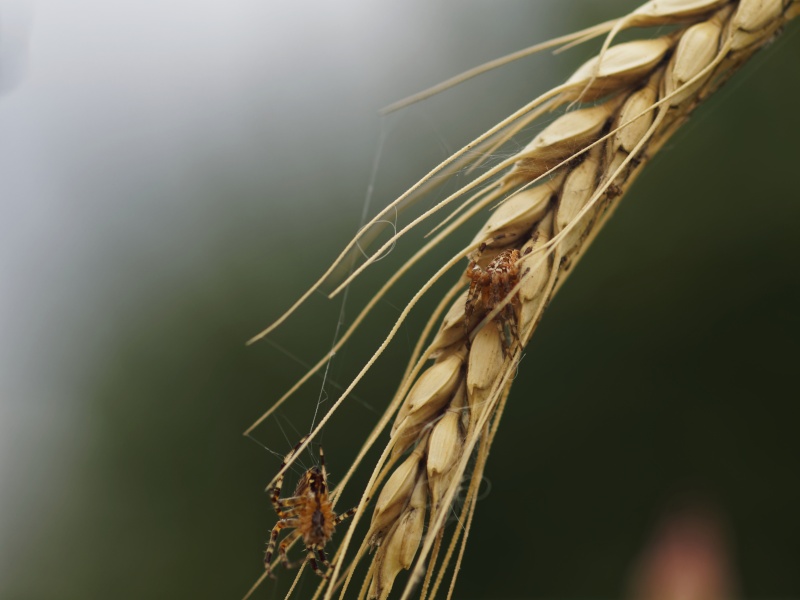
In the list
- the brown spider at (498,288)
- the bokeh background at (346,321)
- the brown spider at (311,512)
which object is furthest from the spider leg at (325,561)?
the bokeh background at (346,321)

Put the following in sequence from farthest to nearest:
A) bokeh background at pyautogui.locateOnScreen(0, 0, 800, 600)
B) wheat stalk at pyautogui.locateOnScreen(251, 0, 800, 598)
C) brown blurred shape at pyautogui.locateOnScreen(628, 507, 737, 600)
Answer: bokeh background at pyautogui.locateOnScreen(0, 0, 800, 600)
wheat stalk at pyautogui.locateOnScreen(251, 0, 800, 598)
brown blurred shape at pyautogui.locateOnScreen(628, 507, 737, 600)

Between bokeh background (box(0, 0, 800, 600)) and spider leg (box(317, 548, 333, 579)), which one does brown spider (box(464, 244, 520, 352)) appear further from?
bokeh background (box(0, 0, 800, 600))

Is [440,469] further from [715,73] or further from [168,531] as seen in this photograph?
[168,531]

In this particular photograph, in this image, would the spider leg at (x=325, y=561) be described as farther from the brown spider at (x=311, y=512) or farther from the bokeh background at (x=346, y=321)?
the bokeh background at (x=346, y=321)

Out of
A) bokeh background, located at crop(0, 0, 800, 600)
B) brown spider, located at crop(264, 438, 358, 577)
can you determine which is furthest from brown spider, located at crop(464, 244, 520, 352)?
bokeh background, located at crop(0, 0, 800, 600)

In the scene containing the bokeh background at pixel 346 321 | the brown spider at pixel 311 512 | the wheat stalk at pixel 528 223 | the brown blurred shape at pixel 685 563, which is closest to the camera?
the brown blurred shape at pixel 685 563

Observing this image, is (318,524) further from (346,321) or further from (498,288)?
(346,321)

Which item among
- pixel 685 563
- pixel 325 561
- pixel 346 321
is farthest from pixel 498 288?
pixel 346 321
